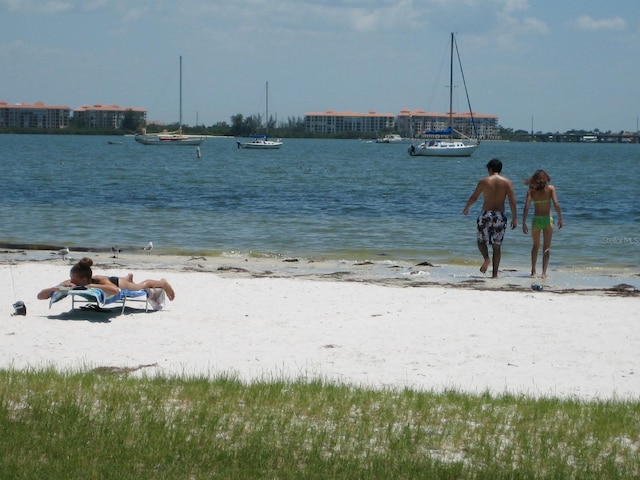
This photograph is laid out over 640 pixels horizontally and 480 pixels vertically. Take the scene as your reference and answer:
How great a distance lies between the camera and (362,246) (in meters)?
21.2

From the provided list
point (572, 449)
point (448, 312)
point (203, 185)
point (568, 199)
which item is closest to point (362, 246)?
point (448, 312)

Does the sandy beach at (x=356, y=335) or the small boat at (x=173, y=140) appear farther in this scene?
the small boat at (x=173, y=140)

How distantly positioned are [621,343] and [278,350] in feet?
11.4

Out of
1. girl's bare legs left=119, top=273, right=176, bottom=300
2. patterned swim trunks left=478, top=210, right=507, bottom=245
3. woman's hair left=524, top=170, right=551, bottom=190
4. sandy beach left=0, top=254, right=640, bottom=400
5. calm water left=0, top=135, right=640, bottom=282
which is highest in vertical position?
woman's hair left=524, top=170, right=551, bottom=190

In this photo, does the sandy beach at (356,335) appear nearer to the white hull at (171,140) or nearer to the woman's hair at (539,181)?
the woman's hair at (539,181)

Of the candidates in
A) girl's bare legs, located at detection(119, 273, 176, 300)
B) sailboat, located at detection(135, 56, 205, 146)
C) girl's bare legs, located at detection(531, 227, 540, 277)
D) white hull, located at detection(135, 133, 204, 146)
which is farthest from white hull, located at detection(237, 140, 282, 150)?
girl's bare legs, located at detection(119, 273, 176, 300)

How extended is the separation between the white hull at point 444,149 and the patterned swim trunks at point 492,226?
245 feet

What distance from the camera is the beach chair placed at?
35.1 ft

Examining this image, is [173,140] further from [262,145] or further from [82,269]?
[82,269]

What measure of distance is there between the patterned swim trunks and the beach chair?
536cm

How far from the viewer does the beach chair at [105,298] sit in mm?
10703

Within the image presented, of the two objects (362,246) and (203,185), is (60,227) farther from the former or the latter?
(203,185)

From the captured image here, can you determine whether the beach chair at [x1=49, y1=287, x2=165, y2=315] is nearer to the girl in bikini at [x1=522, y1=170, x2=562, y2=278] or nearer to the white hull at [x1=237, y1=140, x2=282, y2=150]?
the girl in bikini at [x1=522, y1=170, x2=562, y2=278]

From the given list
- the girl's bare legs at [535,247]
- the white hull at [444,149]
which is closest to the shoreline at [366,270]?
the girl's bare legs at [535,247]
